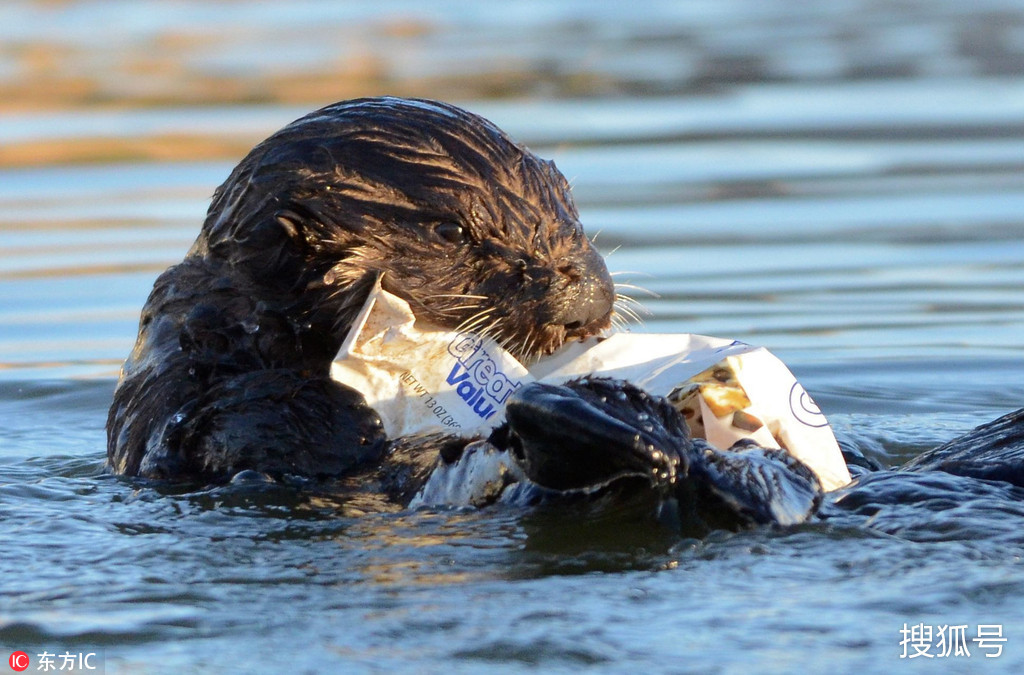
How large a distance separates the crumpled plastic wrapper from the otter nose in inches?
3.1

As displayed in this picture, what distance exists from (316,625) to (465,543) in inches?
21.1

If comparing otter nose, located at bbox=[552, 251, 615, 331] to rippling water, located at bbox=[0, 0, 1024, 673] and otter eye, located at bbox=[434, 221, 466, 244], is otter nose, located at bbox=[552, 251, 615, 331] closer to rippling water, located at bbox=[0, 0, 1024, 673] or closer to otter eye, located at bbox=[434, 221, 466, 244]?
otter eye, located at bbox=[434, 221, 466, 244]

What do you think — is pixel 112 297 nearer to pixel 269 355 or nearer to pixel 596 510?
A: pixel 269 355

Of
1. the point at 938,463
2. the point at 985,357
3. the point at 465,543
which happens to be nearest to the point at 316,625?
the point at 465,543

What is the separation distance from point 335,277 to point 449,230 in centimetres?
32

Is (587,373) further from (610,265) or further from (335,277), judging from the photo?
(610,265)

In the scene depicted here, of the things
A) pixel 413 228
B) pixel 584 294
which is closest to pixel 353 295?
pixel 413 228

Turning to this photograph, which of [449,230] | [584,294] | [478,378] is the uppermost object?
[449,230]

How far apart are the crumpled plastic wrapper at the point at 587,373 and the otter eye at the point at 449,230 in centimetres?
21

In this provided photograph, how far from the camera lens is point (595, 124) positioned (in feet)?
38.3

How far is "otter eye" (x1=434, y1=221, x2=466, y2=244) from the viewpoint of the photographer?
3.97 meters

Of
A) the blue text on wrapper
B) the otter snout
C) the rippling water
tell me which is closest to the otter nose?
the otter snout

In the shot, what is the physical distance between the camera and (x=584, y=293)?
405 cm

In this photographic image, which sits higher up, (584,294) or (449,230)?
(449,230)
